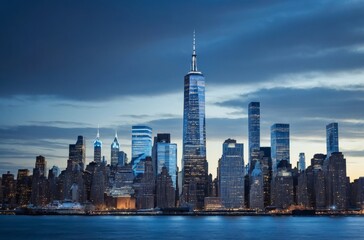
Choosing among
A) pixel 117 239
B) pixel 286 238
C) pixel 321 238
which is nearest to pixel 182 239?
pixel 117 239

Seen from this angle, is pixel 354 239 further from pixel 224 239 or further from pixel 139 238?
pixel 139 238

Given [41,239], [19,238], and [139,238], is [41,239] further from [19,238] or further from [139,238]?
[139,238]

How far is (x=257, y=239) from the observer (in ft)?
428

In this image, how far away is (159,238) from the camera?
451ft

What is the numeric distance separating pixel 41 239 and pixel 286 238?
5441 cm

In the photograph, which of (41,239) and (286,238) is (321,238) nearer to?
(286,238)

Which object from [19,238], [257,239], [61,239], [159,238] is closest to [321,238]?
[257,239]

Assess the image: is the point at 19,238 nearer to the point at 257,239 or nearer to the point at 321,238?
the point at 257,239

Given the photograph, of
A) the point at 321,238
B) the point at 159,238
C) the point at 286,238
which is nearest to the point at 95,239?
the point at 159,238

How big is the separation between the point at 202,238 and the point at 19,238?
1599 inches

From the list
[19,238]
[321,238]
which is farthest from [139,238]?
[321,238]

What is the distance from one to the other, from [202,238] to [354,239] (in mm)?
33431

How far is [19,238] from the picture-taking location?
132 meters

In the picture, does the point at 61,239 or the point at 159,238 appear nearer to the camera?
the point at 61,239
